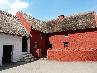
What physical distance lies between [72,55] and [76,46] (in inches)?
304

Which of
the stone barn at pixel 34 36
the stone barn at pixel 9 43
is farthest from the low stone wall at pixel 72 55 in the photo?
the stone barn at pixel 9 43

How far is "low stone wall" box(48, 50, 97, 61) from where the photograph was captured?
25.3 meters

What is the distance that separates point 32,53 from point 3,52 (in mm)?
7691

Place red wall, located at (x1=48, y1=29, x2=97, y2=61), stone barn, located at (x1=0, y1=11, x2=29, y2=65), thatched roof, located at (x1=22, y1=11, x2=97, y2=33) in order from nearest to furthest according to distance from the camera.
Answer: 1. stone barn, located at (x1=0, y1=11, x2=29, y2=65)
2. red wall, located at (x1=48, y1=29, x2=97, y2=61)
3. thatched roof, located at (x1=22, y1=11, x2=97, y2=33)

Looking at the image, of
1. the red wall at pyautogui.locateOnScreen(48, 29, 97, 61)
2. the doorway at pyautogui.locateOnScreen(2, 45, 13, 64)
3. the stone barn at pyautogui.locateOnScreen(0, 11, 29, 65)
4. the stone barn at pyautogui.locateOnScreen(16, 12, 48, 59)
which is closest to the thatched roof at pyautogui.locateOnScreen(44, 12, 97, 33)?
the red wall at pyautogui.locateOnScreen(48, 29, 97, 61)

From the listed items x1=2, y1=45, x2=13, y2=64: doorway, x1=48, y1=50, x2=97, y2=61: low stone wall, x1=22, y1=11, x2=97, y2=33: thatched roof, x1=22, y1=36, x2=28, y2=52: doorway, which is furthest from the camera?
x1=22, y1=11, x2=97, y2=33: thatched roof

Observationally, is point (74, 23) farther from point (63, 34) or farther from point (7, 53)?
point (7, 53)

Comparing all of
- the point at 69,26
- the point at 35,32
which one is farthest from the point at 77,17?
the point at 35,32

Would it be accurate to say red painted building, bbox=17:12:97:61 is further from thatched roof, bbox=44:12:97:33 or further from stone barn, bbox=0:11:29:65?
stone barn, bbox=0:11:29:65

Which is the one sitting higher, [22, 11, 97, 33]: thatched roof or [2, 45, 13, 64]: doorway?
[22, 11, 97, 33]: thatched roof

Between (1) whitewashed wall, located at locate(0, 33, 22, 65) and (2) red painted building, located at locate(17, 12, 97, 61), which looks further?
(2) red painted building, located at locate(17, 12, 97, 61)

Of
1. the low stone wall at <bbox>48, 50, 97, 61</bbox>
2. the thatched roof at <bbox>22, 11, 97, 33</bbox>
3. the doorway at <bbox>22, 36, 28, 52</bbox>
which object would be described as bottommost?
the low stone wall at <bbox>48, 50, 97, 61</bbox>

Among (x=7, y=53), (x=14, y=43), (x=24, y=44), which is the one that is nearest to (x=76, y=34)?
(x=24, y=44)

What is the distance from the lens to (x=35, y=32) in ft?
107
